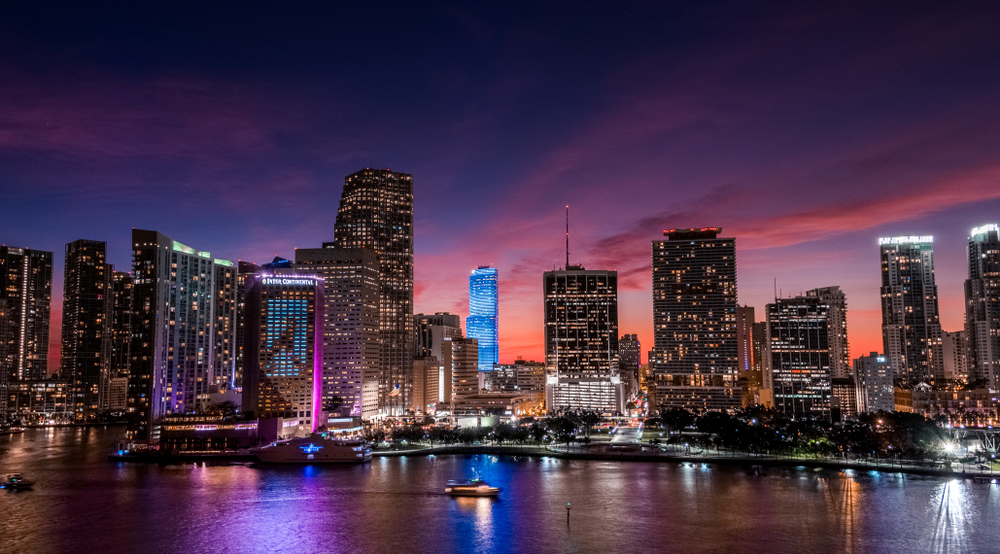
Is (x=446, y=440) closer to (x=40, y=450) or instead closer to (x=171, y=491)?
(x=171, y=491)

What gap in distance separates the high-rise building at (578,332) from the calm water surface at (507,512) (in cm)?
10506

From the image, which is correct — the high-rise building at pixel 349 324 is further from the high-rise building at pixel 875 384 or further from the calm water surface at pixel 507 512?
the high-rise building at pixel 875 384

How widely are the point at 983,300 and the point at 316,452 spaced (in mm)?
181135

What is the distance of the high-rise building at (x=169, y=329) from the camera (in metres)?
123

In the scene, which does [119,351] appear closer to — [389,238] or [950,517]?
[389,238]

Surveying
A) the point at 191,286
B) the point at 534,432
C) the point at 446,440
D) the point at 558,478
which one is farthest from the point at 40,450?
the point at 558,478

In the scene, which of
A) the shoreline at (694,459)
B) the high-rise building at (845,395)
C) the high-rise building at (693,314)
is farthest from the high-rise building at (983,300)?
the shoreline at (694,459)

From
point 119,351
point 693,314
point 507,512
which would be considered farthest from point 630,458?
point 119,351

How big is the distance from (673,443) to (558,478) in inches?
1264

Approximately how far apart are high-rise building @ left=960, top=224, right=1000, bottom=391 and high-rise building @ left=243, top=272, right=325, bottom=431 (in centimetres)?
16482

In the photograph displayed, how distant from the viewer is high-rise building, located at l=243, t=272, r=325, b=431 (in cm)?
12850

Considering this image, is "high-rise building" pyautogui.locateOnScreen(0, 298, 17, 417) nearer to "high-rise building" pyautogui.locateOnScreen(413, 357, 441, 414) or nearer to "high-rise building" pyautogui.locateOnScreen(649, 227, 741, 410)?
"high-rise building" pyautogui.locateOnScreen(413, 357, 441, 414)

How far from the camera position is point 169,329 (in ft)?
427

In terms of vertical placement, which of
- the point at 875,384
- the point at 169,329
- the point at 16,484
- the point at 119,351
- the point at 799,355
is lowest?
the point at 16,484
